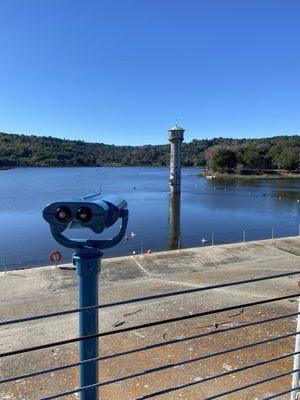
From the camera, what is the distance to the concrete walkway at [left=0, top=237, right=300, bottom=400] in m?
6.37

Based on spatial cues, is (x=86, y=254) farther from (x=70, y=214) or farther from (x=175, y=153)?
(x=175, y=153)

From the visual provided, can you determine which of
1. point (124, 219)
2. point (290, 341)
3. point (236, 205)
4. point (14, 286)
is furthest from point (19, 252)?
point (236, 205)

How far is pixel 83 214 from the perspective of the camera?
260cm

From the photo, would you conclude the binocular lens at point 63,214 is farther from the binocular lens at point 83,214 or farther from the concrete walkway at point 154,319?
the concrete walkway at point 154,319

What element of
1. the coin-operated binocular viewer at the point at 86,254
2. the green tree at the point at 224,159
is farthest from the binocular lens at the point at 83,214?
the green tree at the point at 224,159

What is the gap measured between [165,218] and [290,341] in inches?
1323

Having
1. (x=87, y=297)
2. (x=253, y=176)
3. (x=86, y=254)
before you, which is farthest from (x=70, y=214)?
(x=253, y=176)

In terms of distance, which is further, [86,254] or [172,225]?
[172,225]

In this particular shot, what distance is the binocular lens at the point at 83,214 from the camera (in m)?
2.60

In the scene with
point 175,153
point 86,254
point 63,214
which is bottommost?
point 86,254

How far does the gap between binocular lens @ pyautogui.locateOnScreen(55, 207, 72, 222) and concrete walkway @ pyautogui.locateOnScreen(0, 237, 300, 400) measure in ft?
14.3

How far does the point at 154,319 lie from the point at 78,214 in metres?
7.36

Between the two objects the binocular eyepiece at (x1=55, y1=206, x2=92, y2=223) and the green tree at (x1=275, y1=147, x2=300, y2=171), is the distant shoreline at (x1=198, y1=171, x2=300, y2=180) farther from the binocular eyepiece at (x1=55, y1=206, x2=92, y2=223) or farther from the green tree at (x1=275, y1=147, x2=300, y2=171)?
the binocular eyepiece at (x1=55, y1=206, x2=92, y2=223)

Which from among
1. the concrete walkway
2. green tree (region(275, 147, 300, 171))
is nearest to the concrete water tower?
green tree (region(275, 147, 300, 171))
